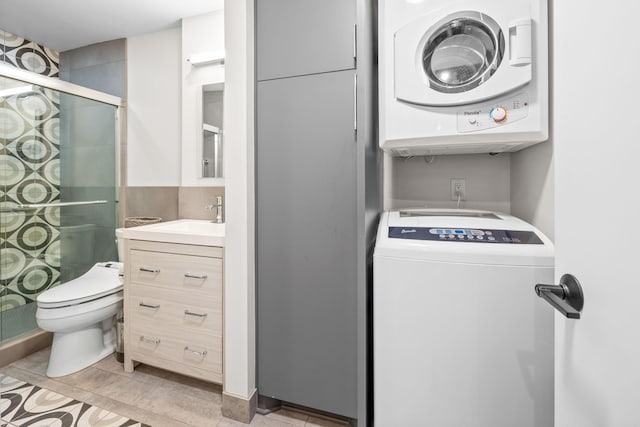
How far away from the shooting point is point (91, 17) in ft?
7.25

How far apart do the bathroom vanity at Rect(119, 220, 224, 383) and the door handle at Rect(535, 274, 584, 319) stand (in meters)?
1.30

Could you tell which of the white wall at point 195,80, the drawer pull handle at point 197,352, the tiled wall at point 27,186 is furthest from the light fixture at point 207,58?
the drawer pull handle at point 197,352

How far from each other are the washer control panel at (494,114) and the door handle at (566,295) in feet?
2.10

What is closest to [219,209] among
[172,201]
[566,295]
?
[172,201]

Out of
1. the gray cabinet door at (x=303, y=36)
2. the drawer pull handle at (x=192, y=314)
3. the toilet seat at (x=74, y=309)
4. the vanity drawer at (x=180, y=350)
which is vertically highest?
the gray cabinet door at (x=303, y=36)

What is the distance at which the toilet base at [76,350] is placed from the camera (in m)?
1.77

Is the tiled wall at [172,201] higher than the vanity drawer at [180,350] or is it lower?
higher

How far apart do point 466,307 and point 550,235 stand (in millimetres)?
422

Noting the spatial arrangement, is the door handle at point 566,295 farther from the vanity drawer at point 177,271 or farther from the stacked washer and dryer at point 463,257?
the vanity drawer at point 177,271

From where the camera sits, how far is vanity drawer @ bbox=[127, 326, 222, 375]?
1514 millimetres

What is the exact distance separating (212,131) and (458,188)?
5.90ft

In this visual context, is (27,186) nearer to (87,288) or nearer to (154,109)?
(87,288)

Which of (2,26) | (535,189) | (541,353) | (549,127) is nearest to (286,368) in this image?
(541,353)

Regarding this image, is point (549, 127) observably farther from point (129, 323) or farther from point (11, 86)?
point (11, 86)
